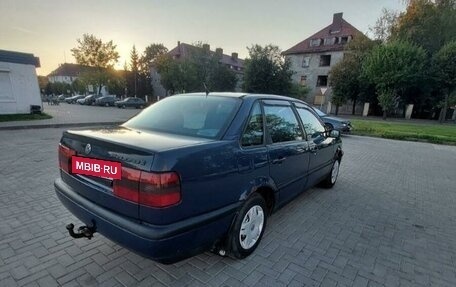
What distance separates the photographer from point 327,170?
4625mm

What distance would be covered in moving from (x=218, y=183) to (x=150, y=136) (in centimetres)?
75

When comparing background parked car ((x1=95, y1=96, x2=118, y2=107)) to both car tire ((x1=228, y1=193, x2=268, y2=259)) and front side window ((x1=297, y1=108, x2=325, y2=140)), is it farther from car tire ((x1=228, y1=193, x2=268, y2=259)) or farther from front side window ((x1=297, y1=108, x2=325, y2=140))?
car tire ((x1=228, y1=193, x2=268, y2=259))

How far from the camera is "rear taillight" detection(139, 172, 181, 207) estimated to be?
176cm

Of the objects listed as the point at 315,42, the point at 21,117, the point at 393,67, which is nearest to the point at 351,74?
the point at 393,67

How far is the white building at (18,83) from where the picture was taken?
1370 centimetres

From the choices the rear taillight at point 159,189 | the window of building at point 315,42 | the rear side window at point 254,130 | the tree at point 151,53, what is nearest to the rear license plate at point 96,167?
the rear taillight at point 159,189

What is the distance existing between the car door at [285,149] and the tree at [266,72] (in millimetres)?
27881

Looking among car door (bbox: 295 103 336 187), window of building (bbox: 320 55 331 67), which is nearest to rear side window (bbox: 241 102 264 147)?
car door (bbox: 295 103 336 187)

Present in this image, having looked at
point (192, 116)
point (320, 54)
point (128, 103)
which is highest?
point (320, 54)

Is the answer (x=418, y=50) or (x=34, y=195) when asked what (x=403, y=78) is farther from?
(x=34, y=195)

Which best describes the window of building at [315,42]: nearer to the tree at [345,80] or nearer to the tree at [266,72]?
the tree at [345,80]

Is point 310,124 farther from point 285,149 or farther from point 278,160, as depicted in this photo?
point 278,160

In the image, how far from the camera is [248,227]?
2.67 metres

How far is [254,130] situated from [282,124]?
693 mm
